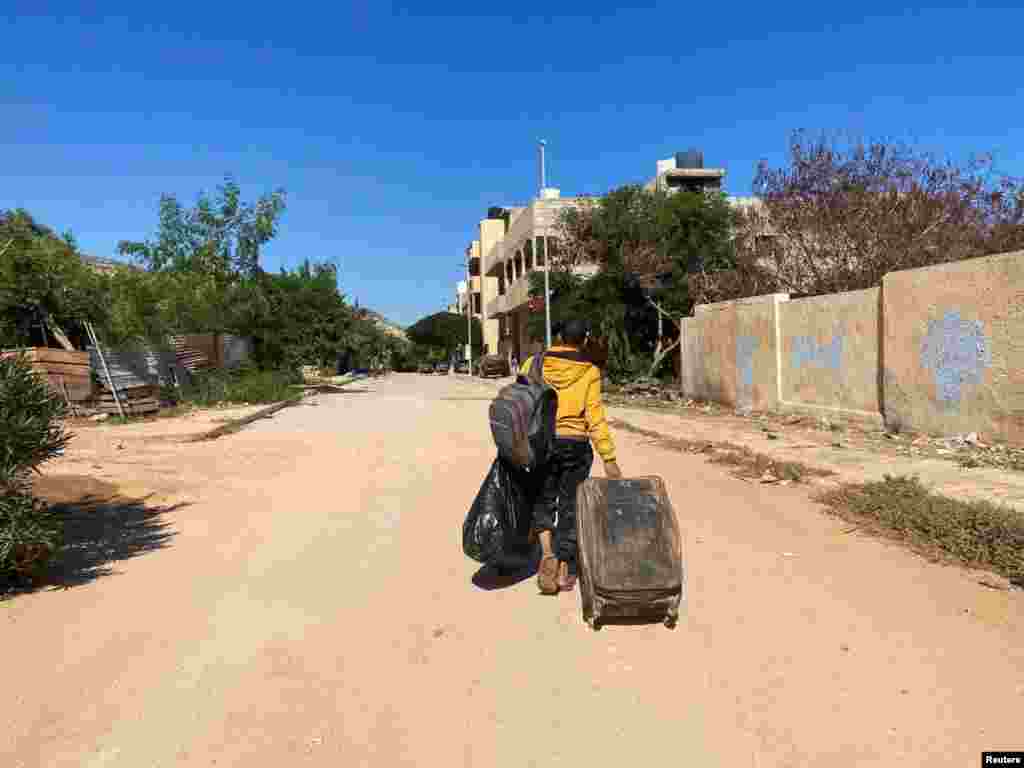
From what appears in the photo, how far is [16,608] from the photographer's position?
4582 mm

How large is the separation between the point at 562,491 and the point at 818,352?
36.8ft

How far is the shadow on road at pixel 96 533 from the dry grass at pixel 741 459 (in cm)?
650

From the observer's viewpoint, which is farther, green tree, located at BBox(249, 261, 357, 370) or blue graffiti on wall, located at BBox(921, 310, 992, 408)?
green tree, located at BBox(249, 261, 357, 370)

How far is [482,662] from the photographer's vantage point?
3648mm

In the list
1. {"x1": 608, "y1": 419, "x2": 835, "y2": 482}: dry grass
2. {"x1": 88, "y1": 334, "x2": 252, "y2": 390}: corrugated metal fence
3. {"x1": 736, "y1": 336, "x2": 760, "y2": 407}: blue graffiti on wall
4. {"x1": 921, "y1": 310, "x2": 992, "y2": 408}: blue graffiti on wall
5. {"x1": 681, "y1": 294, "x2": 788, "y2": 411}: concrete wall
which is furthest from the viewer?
{"x1": 88, "y1": 334, "x2": 252, "y2": 390}: corrugated metal fence

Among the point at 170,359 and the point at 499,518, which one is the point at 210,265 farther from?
the point at 499,518

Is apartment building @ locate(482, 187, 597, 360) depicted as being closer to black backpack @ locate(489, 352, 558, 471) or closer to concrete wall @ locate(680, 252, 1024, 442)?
concrete wall @ locate(680, 252, 1024, 442)

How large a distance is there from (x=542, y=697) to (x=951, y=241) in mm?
18859

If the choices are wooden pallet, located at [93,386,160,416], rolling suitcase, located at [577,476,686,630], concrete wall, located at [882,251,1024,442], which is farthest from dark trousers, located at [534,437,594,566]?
wooden pallet, located at [93,386,160,416]

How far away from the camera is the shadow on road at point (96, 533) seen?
532cm

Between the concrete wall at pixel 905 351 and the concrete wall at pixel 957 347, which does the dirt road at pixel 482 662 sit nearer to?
the concrete wall at pixel 957 347

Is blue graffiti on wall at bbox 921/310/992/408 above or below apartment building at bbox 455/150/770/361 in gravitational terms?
below

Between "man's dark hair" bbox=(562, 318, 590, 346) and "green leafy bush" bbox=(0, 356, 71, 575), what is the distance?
3.37 meters

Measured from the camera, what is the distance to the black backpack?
14.2ft
